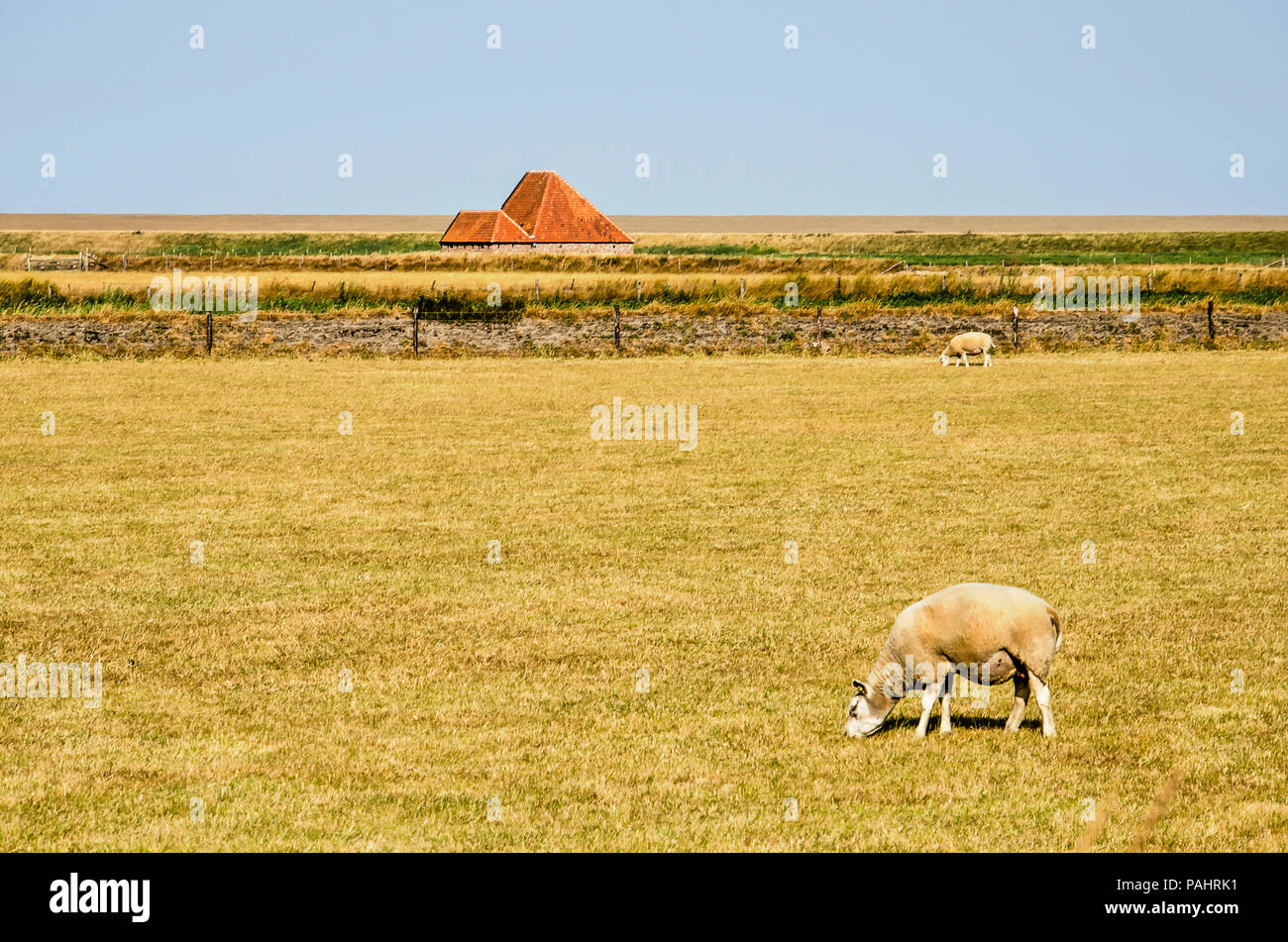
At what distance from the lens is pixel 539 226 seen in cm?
11238

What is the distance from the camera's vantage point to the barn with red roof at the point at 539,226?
111 metres

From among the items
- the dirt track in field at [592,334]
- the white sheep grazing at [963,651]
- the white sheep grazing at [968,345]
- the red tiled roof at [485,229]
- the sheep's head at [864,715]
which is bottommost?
the sheep's head at [864,715]

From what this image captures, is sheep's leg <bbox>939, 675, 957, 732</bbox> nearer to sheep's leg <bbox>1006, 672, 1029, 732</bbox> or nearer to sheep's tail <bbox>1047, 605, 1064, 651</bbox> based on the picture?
sheep's leg <bbox>1006, 672, 1029, 732</bbox>

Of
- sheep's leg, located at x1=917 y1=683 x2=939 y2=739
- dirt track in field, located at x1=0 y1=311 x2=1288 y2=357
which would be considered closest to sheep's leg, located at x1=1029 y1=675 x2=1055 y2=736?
sheep's leg, located at x1=917 y1=683 x2=939 y2=739

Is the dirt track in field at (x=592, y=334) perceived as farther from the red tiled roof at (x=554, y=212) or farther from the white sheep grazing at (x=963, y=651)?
the red tiled roof at (x=554, y=212)

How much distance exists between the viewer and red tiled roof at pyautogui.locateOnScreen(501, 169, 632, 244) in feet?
371

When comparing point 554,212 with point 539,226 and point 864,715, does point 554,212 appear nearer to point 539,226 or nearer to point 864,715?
point 539,226

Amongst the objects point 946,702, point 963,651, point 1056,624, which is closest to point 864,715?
point 946,702

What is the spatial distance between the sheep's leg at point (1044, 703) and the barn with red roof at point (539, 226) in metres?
103

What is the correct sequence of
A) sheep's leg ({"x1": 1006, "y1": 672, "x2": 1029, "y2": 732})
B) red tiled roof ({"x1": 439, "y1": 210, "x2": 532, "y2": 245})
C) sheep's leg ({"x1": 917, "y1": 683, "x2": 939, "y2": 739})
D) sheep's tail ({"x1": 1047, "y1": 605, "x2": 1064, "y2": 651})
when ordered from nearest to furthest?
sheep's tail ({"x1": 1047, "y1": 605, "x2": 1064, "y2": 651}) < sheep's leg ({"x1": 917, "y1": 683, "x2": 939, "y2": 739}) < sheep's leg ({"x1": 1006, "y1": 672, "x2": 1029, "y2": 732}) < red tiled roof ({"x1": 439, "y1": 210, "x2": 532, "y2": 245})

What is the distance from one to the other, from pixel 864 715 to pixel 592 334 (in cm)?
4245

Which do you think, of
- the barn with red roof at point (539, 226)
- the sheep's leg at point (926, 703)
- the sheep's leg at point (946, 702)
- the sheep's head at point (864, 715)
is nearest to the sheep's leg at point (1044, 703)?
the sheep's leg at point (946, 702)

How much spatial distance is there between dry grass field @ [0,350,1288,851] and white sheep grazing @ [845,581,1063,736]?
33cm

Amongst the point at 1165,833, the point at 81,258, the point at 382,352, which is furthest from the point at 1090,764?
the point at 81,258
